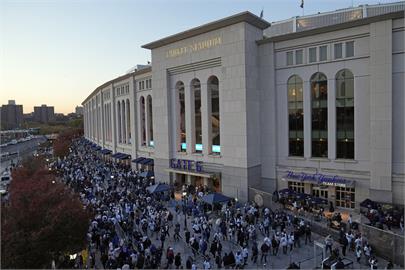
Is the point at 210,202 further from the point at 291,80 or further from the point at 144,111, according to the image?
the point at 144,111

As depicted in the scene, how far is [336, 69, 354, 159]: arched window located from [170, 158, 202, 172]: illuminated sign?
14948 millimetres

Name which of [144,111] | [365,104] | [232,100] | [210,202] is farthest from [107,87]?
[365,104]

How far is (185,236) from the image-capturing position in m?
22.1

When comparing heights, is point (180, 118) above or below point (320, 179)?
above

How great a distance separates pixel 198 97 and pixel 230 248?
21.3 meters

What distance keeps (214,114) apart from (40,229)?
77.1 feet

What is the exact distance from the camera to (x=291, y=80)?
Result: 32281mm

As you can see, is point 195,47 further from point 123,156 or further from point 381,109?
point 123,156

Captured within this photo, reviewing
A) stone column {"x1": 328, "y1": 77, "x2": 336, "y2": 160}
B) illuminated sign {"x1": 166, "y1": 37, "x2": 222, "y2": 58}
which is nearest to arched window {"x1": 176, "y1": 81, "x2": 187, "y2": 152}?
illuminated sign {"x1": 166, "y1": 37, "x2": 222, "y2": 58}

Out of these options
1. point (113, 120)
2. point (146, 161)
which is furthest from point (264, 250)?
point (113, 120)

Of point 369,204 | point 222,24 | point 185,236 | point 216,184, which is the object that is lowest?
point 185,236

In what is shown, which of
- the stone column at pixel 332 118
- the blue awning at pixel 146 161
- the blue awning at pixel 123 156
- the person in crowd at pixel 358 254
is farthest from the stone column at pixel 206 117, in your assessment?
the blue awning at pixel 123 156

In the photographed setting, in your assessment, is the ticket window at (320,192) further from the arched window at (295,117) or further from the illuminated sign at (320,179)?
the arched window at (295,117)

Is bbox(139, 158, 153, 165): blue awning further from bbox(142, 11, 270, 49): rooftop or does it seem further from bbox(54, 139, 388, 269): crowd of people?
bbox(142, 11, 270, 49): rooftop
